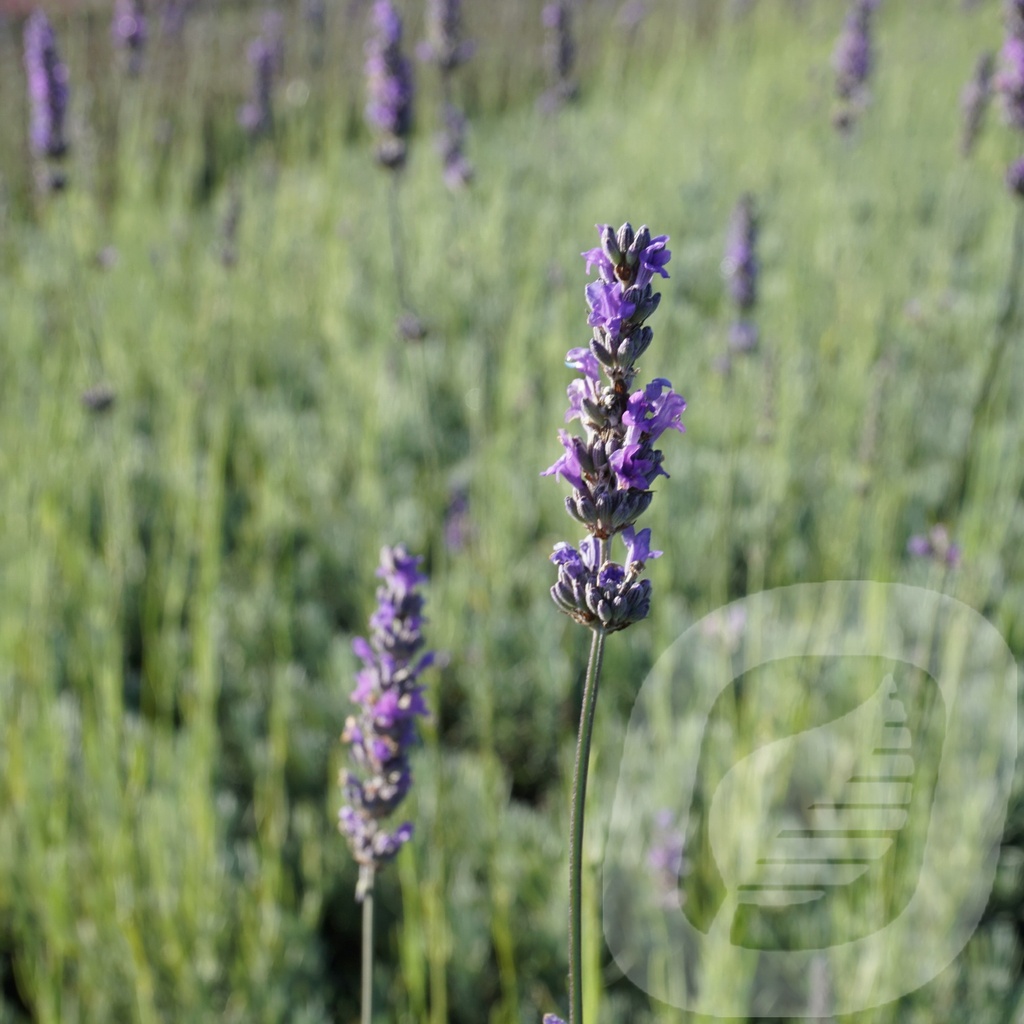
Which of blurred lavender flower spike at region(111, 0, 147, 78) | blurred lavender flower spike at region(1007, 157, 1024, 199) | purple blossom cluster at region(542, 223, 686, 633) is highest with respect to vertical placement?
blurred lavender flower spike at region(111, 0, 147, 78)

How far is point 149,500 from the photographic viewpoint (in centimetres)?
314

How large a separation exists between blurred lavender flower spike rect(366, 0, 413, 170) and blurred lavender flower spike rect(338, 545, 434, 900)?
4.30ft

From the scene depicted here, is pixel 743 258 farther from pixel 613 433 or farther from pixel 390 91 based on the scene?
pixel 613 433

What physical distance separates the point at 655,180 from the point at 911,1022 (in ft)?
16.0

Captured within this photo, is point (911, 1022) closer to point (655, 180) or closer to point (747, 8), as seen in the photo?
point (655, 180)

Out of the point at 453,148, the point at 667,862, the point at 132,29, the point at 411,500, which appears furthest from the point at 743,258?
Answer: the point at 132,29

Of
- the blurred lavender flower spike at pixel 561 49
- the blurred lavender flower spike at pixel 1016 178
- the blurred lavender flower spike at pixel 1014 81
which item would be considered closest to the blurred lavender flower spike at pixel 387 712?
the blurred lavender flower spike at pixel 1016 178

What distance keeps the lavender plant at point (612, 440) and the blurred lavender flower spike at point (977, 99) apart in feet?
7.31

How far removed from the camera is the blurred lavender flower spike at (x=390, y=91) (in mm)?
1998

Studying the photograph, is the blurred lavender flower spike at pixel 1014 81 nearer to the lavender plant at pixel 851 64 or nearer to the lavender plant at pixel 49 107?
the lavender plant at pixel 851 64

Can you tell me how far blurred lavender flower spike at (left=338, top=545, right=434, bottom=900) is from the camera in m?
0.95

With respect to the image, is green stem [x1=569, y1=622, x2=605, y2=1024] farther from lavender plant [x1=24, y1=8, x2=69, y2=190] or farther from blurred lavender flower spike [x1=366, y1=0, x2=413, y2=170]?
lavender plant [x1=24, y1=8, x2=69, y2=190]

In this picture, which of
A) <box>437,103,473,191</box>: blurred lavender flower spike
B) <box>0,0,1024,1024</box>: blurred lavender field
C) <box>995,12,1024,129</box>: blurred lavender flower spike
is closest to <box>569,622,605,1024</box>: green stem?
<box>0,0,1024,1024</box>: blurred lavender field

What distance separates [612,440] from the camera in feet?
2.12
